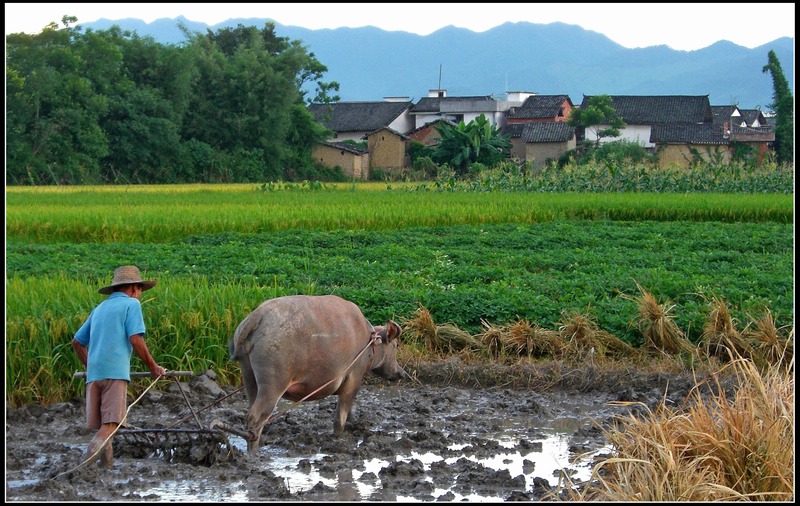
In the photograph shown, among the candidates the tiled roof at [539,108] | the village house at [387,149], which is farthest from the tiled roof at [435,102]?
the village house at [387,149]

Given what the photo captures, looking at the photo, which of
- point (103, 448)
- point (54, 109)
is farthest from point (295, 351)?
point (54, 109)

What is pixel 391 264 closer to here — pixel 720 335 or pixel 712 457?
pixel 720 335

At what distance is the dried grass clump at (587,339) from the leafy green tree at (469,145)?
1423 inches

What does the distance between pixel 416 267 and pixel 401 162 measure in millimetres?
38019

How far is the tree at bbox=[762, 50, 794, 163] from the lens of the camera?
4559 centimetres

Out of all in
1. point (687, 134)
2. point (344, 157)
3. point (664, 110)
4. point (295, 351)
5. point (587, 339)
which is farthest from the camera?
point (664, 110)

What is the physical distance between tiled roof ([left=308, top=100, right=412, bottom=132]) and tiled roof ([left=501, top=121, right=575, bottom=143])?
23.9 ft

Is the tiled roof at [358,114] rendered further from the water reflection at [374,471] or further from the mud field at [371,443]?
the water reflection at [374,471]

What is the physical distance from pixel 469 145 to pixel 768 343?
3739 centimetres

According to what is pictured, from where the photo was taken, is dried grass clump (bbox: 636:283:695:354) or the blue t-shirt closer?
the blue t-shirt

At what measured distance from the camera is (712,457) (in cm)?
457

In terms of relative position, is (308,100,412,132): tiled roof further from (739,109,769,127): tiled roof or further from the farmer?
the farmer

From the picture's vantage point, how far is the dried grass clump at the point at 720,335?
26.9ft

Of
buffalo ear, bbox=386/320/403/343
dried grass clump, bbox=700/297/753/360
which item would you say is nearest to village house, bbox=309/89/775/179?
dried grass clump, bbox=700/297/753/360
